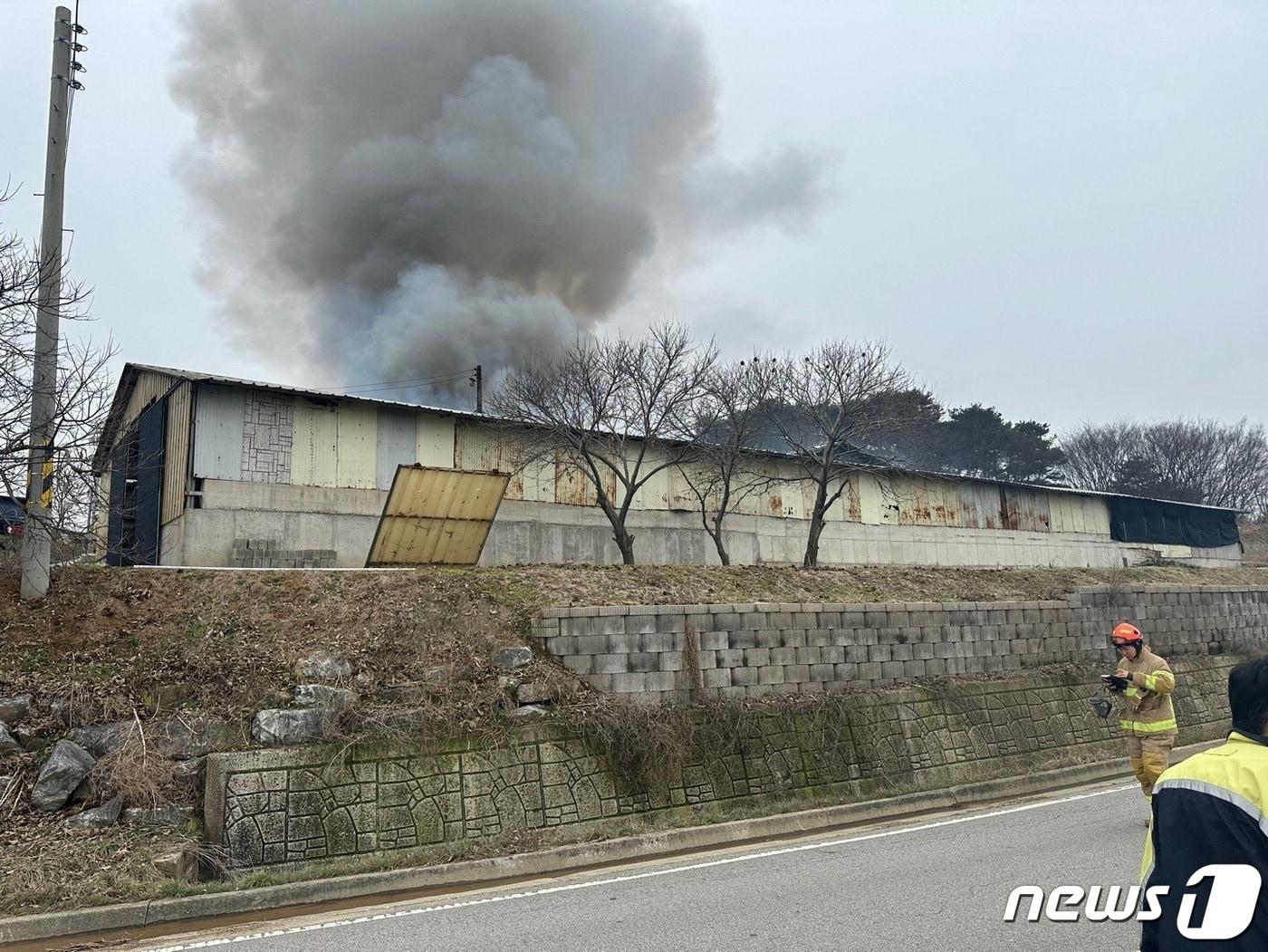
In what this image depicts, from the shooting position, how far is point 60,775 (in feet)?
26.3

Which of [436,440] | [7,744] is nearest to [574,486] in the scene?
[436,440]

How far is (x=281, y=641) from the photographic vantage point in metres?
10.2

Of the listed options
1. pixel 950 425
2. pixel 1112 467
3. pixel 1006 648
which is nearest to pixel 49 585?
pixel 1006 648

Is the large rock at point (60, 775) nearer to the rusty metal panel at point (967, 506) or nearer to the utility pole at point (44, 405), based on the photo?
the utility pole at point (44, 405)

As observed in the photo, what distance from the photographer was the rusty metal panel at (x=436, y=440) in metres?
19.1

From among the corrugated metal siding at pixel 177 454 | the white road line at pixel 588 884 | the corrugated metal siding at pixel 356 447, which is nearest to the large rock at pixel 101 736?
the white road line at pixel 588 884

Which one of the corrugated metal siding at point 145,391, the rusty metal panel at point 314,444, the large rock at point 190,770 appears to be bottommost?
the large rock at point 190,770

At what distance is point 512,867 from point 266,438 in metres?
11.5

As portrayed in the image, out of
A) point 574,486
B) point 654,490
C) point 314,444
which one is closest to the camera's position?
point 314,444

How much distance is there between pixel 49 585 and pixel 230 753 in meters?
4.01

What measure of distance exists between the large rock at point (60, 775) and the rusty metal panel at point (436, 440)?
36.5ft

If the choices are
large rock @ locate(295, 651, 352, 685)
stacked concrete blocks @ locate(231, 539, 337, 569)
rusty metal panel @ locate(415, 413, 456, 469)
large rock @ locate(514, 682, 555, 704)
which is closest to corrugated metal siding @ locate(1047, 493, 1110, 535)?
rusty metal panel @ locate(415, 413, 456, 469)

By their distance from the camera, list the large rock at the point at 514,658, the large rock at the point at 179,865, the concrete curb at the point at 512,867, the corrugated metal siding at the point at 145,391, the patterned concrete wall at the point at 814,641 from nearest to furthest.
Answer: the concrete curb at the point at 512,867 < the large rock at the point at 179,865 < the large rock at the point at 514,658 < the patterned concrete wall at the point at 814,641 < the corrugated metal siding at the point at 145,391

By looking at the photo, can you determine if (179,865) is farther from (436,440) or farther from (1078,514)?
(1078,514)
